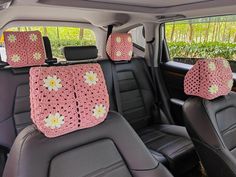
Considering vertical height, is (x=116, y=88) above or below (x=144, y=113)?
above

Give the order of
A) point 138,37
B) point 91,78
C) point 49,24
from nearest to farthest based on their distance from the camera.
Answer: point 91,78 → point 49,24 → point 138,37

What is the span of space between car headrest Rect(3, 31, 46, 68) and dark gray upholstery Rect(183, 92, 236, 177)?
3.94ft

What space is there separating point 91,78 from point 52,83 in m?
0.18

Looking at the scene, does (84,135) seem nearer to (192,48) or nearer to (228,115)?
(228,115)

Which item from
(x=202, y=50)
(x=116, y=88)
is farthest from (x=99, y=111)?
(x=202, y=50)

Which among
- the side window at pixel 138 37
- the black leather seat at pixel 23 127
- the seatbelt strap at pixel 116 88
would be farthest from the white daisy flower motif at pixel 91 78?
the side window at pixel 138 37

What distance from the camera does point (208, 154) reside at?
52.5 inches

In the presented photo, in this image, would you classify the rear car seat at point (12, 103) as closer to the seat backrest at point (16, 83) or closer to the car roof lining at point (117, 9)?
the seat backrest at point (16, 83)

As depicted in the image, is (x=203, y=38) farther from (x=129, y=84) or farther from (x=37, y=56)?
(x=37, y=56)

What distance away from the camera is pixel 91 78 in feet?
3.35

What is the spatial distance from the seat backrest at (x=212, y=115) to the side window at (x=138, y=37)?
5.04ft

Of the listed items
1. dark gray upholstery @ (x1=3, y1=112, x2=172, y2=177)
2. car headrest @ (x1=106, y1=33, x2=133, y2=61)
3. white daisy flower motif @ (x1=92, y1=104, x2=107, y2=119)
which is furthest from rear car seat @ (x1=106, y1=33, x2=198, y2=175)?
white daisy flower motif @ (x1=92, y1=104, x2=107, y2=119)

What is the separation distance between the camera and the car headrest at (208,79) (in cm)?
141

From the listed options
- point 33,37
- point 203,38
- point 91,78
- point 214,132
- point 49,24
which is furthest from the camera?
point 49,24
